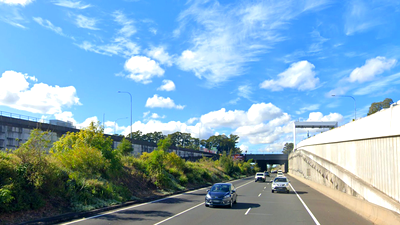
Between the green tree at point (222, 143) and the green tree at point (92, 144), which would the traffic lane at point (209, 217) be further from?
the green tree at point (222, 143)

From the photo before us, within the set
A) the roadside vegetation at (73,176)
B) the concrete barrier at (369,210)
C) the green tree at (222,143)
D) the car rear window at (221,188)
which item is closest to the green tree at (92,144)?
the roadside vegetation at (73,176)

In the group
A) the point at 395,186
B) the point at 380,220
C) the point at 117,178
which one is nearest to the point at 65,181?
the point at 117,178

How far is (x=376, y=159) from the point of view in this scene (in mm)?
19203

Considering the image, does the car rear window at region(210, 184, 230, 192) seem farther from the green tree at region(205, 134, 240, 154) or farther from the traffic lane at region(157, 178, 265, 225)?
the green tree at region(205, 134, 240, 154)

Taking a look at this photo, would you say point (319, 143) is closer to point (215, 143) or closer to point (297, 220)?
point (297, 220)

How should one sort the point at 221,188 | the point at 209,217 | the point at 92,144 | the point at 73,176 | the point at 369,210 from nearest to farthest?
the point at 209,217, the point at 369,210, the point at 73,176, the point at 221,188, the point at 92,144

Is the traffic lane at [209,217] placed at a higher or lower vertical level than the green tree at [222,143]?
lower

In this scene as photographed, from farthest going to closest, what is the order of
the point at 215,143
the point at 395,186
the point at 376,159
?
the point at 215,143 → the point at 376,159 → the point at 395,186

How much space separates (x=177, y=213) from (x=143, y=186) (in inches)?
415

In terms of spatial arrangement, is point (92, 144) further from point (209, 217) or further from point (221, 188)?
point (209, 217)

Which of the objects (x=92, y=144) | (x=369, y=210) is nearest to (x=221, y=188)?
(x=369, y=210)

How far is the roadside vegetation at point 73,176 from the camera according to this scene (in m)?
13.1

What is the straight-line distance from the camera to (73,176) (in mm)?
17109

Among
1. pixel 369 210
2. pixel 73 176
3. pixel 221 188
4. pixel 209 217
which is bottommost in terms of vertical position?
pixel 209 217
